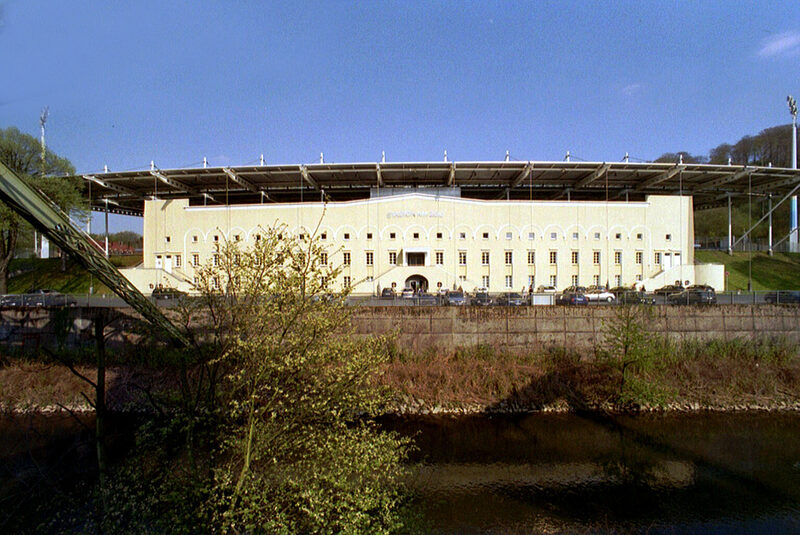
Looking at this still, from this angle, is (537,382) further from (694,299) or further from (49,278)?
(49,278)

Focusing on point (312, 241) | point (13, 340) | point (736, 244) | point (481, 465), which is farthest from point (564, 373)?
point (736, 244)

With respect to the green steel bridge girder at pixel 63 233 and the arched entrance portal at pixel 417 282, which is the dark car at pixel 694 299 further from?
the green steel bridge girder at pixel 63 233

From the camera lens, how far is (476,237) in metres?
40.1

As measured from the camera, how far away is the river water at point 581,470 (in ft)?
35.7

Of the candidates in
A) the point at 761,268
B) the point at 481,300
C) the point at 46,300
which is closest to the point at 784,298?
the point at 481,300

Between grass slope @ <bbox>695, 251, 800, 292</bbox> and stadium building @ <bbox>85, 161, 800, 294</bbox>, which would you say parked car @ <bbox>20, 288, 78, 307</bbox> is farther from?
grass slope @ <bbox>695, 251, 800, 292</bbox>

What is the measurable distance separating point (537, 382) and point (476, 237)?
22369mm

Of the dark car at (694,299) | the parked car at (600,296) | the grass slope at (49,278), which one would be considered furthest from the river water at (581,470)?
the grass slope at (49,278)

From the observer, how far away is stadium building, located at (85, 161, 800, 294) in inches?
1569

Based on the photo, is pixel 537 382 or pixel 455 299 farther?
pixel 455 299

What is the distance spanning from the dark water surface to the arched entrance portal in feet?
69.1

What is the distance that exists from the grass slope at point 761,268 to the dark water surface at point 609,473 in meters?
30.8

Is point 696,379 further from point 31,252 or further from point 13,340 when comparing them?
point 31,252

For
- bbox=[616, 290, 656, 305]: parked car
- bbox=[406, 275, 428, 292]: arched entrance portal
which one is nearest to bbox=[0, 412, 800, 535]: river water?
bbox=[616, 290, 656, 305]: parked car
